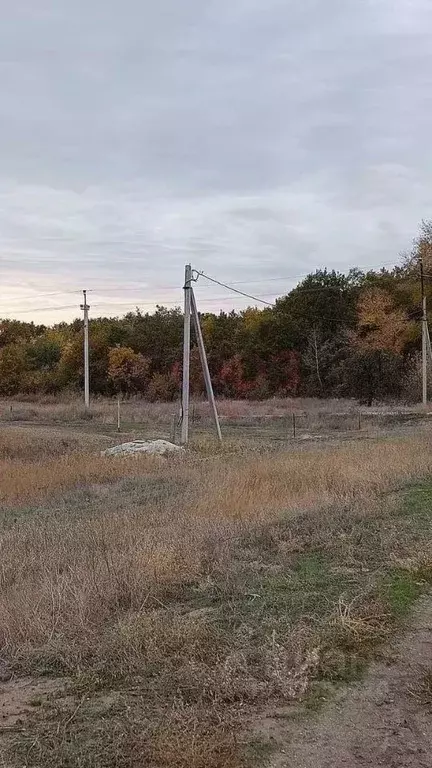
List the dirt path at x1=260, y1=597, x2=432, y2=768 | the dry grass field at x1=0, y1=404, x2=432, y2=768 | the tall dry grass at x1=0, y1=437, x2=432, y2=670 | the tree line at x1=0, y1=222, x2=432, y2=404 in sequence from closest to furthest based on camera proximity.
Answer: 1. the dirt path at x1=260, y1=597, x2=432, y2=768
2. the dry grass field at x1=0, y1=404, x2=432, y2=768
3. the tall dry grass at x1=0, y1=437, x2=432, y2=670
4. the tree line at x1=0, y1=222, x2=432, y2=404

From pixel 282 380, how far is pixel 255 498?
4777 cm

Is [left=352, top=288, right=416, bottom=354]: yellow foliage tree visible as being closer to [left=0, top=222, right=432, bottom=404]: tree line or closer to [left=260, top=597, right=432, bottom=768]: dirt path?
[left=0, top=222, right=432, bottom=404]: tree line

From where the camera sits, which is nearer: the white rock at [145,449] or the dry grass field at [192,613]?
the dry grass field at [192,613]

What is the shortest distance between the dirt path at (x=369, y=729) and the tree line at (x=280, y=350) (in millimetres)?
40475

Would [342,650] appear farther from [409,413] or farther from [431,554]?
[409,413]

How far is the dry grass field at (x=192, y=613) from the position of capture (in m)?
3.23

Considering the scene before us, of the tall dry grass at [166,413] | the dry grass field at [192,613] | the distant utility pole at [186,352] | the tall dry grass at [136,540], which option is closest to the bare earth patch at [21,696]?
the dry grass field at [192,613]

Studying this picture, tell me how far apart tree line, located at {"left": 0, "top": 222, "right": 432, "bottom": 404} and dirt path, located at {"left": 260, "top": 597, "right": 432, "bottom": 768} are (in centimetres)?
4047

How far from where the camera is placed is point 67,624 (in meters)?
4.59

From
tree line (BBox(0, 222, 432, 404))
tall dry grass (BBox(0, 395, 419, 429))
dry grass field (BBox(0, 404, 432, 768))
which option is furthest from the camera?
tree line (BBox(0, 222, 432, 404))

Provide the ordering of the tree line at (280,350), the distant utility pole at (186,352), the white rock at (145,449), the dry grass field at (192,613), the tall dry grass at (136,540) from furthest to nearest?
1. the tree line at (280,350)
2. the distant utility pole at (186,352)
3. the white rock at (145,449)
4. the tall dry grass at (136,540)
5. the dry grass field at (192,613)

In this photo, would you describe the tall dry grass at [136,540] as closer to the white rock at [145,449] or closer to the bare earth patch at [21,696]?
the bare earth patch at [21,696]

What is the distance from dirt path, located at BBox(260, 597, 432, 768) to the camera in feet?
9.81

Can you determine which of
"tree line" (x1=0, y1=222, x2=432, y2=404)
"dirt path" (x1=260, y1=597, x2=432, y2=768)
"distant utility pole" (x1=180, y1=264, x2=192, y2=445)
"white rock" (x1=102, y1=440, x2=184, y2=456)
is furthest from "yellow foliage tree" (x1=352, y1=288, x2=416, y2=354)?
"dirt path" (x1=260, y1=597, x2=432, y2=768)
